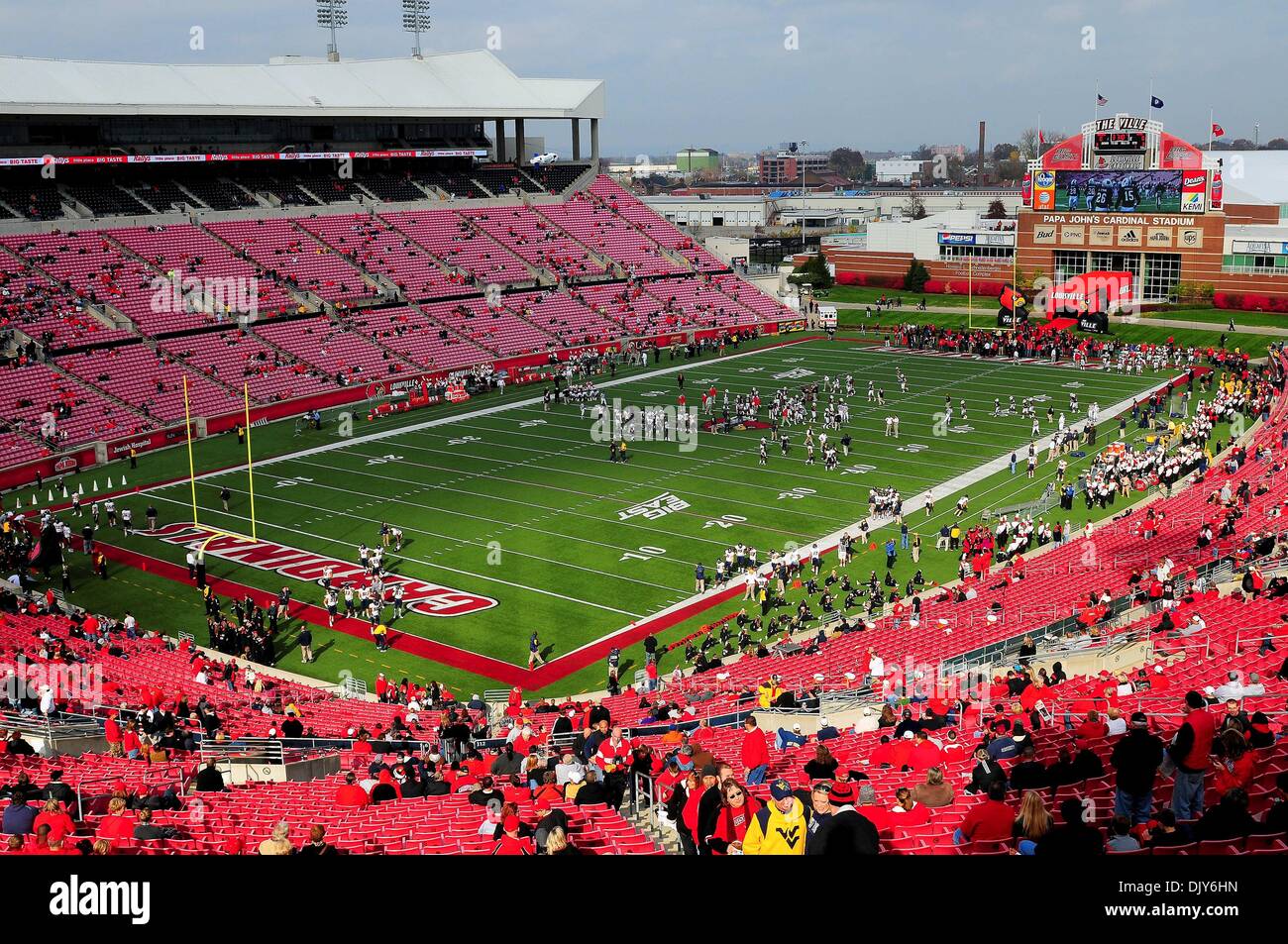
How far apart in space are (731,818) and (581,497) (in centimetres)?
2441

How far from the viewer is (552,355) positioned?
51.4 m

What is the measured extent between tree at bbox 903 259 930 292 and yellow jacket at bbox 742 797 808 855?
2611 inches

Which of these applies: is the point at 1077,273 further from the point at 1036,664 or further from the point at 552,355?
the point at 1036,664

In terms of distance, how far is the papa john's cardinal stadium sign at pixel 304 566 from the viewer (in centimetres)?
2489

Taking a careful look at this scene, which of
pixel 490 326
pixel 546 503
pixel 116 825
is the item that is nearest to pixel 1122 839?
pixel 116 825

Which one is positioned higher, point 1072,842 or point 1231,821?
point 1072,842

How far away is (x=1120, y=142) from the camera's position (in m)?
60.6

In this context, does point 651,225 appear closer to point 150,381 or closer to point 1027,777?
point 150,381

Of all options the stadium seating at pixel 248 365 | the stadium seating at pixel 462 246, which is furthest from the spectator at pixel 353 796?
the stadium seating at pixel 462 246

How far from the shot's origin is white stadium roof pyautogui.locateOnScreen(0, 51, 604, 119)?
4956 cm

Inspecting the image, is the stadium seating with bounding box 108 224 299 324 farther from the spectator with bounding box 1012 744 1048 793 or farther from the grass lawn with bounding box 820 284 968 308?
the spectator with bounding box 1012 744 1048 793

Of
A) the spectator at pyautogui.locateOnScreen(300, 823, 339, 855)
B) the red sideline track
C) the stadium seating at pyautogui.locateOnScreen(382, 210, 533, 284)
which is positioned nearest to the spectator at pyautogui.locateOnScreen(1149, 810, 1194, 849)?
the spectator at pyautogui.locateOnScreen(300, 823, 339, 855)

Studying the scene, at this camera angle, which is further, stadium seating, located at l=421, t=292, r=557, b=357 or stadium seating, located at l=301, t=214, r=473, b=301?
stadium seating, located at l=301, t=214, r=473, b=301

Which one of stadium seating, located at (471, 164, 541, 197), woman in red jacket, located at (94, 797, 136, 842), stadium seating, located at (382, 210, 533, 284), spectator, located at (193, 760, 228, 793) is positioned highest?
stadium seating, located at (471, 164, 541, 197)
